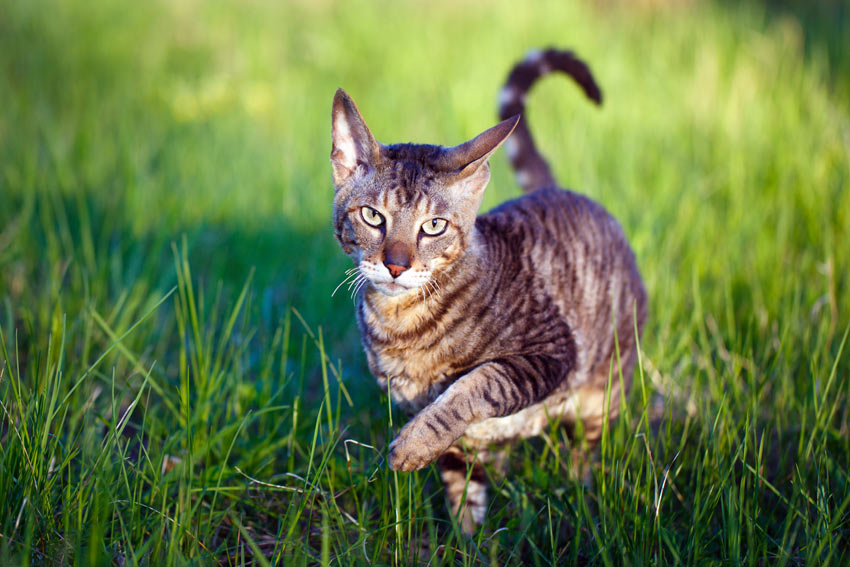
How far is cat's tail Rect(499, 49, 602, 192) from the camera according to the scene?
2.61 meters

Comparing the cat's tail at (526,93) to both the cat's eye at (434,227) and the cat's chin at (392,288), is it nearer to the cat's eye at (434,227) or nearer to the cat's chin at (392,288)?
the cat's eye at (434,227)

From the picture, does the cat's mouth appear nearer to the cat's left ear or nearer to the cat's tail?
the cat's left ear

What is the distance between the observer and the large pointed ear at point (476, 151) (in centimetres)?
193

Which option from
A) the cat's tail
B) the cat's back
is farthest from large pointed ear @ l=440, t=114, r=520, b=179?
the cat's tail

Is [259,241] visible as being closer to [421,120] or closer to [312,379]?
[312,379]

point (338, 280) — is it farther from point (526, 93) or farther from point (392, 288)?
point (392, 288)

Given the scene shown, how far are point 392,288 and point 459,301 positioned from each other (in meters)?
0.24

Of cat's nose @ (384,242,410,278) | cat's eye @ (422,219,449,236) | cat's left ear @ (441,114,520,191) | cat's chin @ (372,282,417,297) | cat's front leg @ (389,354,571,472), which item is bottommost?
cat's front leg @ (389,354,571,472)

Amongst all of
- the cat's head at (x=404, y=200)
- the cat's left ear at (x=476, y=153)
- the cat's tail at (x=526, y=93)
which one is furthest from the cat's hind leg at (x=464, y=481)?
the cat's tail at (x=526, y=93)

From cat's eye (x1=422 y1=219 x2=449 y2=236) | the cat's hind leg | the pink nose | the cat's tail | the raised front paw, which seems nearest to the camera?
the raised front paw

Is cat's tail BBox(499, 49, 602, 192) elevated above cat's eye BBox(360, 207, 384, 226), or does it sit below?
above

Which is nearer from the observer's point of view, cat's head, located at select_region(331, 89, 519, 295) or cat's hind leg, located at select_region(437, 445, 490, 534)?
cat's head, located at select_region(331, 89, 519, 295)

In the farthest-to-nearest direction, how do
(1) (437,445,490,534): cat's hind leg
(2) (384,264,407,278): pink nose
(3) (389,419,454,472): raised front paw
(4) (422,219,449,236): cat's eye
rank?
(1) (437,445,490,534): cat's hind leg, (4) (422,219,449,236): cat's eye, (2) (384,264,407,278): pink nose, (3) (389,419,454,472): raised front paw

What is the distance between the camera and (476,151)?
1951mm
